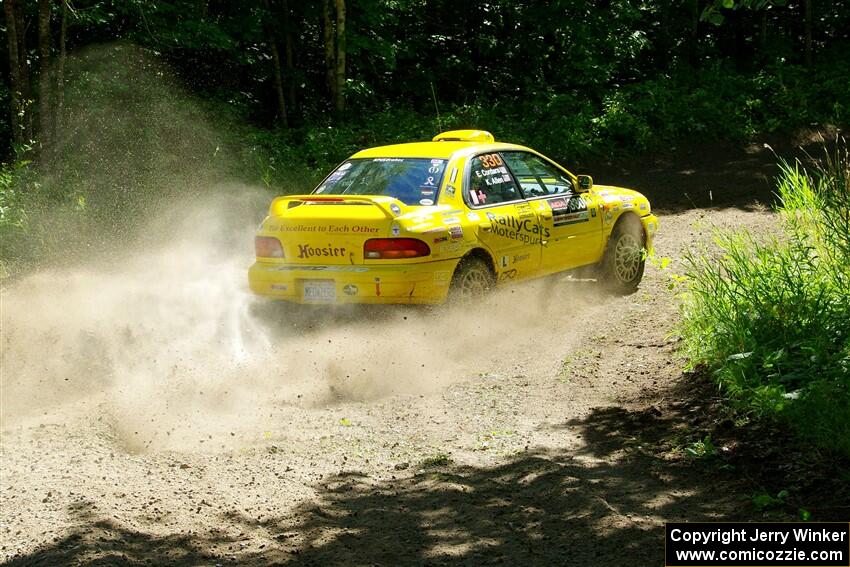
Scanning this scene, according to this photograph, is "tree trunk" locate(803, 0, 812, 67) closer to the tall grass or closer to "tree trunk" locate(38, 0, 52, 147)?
the tall grass

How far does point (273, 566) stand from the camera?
4805mm

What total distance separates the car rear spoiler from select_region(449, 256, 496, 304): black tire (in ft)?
2.54

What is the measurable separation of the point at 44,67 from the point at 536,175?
855cm

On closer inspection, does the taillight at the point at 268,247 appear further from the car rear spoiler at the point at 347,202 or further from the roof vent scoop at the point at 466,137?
the roof vent scoop at the point at 466,137

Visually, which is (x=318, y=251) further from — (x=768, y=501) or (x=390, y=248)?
(x=768, y=501)

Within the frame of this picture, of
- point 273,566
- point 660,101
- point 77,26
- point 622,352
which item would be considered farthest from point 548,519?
point 660,101

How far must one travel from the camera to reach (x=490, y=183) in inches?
380

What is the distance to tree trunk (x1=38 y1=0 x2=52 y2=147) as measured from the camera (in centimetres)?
1505

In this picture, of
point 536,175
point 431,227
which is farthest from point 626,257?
point 431,227

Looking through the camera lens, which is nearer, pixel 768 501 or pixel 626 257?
pixel 768 501

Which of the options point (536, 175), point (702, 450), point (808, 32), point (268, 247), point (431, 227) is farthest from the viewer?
point (808, 32)

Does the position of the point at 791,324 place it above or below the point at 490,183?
below

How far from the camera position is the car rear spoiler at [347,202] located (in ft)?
28.4

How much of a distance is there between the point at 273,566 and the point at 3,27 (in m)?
15.7
